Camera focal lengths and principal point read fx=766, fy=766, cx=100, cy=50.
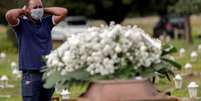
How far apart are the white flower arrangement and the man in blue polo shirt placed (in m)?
1.93

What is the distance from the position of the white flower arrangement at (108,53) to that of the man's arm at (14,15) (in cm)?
190

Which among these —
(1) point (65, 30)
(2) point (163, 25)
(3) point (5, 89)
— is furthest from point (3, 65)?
(2) point (163, 25)

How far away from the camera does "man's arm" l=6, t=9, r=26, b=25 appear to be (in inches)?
309

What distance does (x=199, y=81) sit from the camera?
53.8 ft

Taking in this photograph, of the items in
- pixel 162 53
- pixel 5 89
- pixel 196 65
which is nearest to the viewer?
pixel 162 53

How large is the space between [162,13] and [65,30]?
6.90 meters

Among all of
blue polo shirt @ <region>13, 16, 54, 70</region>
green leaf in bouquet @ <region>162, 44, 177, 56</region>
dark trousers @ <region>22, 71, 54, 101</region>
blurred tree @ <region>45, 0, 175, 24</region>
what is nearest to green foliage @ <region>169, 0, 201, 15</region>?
blurred tree @ <region>45, 0, 175, 24</region>

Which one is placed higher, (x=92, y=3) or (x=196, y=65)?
(x=92, y=3)

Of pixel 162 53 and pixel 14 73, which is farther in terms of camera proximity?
pixel 14 73

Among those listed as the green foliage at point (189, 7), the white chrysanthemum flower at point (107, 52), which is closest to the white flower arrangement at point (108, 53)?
the white chrysanthemum flower at point (107, 52)

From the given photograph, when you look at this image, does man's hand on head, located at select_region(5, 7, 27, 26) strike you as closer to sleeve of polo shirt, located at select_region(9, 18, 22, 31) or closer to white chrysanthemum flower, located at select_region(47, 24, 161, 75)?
sleeve of polo shirt, located at select_region(9, 18, 22, 31)

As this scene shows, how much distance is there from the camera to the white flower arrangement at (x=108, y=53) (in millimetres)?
5848

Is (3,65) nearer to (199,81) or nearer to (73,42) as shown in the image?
(199,81)

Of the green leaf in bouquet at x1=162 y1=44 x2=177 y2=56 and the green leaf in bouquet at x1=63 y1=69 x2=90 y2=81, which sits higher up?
the green leaf in bouquet at x1=162 y1=44 x2=177 y2=56
